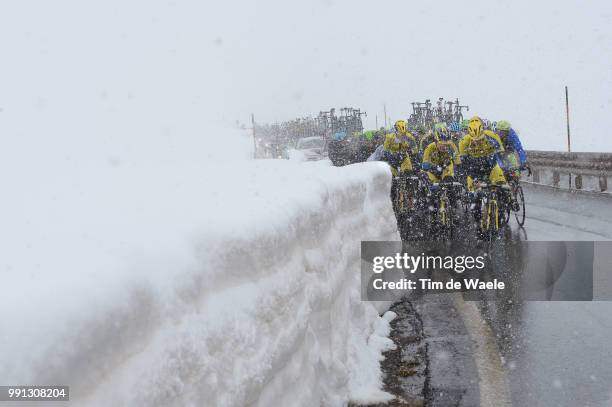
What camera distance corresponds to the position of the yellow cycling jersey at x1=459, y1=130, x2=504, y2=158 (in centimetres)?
1139

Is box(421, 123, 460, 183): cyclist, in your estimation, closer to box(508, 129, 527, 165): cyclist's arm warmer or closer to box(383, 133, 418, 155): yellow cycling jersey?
box(508, 129, 527, 165): cyclist's arm warmer

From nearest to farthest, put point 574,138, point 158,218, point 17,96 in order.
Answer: point 158,218
point 17,96
point 574,138

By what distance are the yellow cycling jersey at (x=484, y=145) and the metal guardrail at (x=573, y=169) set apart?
8315mm

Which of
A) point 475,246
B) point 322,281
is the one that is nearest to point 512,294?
point 475,246

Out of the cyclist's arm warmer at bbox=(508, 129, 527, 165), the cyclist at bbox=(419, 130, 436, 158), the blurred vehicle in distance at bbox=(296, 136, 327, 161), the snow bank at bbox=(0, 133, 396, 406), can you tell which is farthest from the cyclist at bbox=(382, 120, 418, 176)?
the blurred vehicle in distance at bbox=(296, 136, 327, 161)

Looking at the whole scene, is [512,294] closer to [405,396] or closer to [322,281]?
[405,396]

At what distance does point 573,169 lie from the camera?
66.4 feet

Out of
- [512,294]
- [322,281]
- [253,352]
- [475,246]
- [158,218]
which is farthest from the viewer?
A: [475,246]

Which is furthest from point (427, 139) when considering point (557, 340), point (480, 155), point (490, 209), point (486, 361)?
point (486, 361)

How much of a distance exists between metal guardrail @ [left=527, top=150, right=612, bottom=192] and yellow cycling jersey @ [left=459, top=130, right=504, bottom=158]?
327 inches

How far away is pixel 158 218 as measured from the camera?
335 cm

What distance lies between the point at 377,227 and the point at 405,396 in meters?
3.22

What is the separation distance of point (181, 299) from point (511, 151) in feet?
37.0

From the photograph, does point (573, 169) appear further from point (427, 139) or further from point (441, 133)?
point (441, 133)
